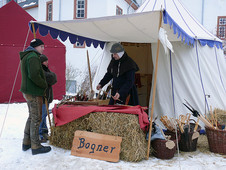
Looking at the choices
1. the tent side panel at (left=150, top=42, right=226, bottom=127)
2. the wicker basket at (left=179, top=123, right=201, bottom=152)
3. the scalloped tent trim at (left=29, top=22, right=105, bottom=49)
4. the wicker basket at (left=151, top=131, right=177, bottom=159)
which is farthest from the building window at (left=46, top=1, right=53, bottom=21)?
the wicker basket at (left=151, top=131, right=177, bottom=159)

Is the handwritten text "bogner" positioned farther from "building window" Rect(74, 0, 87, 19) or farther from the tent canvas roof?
"building window" Rect(74, 0, 87, 19)

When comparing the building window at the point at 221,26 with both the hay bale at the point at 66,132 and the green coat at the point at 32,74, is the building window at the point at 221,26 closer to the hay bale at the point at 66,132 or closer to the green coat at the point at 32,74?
the hay bale at the point at 66,132

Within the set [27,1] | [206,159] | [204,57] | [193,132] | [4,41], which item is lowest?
[206,159]

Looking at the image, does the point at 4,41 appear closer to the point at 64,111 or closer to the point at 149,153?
the point at 64,111

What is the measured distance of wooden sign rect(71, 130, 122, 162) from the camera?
3.10m

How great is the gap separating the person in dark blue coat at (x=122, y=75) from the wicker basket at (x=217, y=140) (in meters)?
1.24

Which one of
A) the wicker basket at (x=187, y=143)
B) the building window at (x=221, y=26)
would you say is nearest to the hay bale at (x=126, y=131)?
the wicker basket at (x=187, y=143)

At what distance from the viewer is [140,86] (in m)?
6.16

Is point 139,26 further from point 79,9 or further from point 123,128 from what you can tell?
point 79,9

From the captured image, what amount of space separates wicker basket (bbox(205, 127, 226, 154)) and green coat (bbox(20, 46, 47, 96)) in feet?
7.87

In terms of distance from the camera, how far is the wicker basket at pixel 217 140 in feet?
11.1

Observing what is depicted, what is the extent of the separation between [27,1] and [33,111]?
15011mm

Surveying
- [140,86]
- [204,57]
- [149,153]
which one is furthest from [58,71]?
[149,153]

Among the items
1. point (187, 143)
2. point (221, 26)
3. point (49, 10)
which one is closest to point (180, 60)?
point (187, 143)
